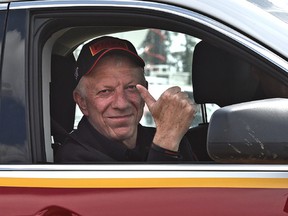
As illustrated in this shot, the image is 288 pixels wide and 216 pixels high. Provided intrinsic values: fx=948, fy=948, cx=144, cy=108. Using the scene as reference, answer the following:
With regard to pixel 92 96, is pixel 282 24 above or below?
above

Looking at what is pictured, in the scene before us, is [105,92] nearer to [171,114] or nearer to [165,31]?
[165,31]

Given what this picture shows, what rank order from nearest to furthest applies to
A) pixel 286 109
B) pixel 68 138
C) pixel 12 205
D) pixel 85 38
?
pixel 286 109
pixel 12 205
pixel 68 138
pixel 85 38

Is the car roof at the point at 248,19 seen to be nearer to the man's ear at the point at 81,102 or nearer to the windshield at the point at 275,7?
the windshield at the point at 275,7

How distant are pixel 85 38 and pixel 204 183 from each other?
144 centimetres

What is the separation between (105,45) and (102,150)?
17.7 inches

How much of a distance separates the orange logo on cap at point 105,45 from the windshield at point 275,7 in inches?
25.4

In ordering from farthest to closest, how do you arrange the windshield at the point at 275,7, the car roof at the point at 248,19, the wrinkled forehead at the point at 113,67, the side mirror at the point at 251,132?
A: the wrinkled forehead at the point at 113,67
the windshield at the point at 275,7
the car roof at the point at 248,19
the side mirror at the point at 251,132

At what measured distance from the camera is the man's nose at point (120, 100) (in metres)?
3.56

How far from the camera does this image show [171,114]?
3133 mm

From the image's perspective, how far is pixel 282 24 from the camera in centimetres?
300

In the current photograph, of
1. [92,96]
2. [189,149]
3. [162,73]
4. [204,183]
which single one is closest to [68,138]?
[92,96]

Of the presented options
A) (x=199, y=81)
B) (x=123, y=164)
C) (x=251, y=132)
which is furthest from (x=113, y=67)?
(x=251, y=132)

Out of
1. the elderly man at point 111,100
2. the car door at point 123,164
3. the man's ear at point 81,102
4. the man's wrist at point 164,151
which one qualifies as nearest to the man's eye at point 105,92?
the elderly man at point 111,100

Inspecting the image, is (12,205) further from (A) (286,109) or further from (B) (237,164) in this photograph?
(A) (286,109)
